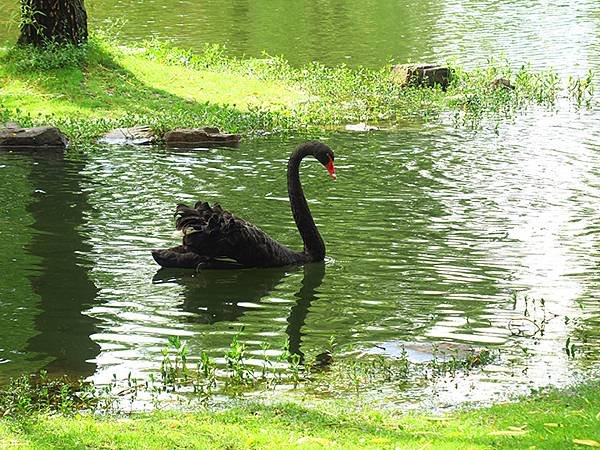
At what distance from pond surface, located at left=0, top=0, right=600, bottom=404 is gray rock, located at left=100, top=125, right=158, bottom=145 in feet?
2.10

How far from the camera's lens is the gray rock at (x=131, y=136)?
62.2 ft

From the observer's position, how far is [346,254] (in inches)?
509

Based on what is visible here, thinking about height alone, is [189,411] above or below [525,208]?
below

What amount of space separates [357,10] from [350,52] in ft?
33.7

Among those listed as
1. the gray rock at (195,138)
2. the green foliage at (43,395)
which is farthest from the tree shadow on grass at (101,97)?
the green foliage at (43,395)

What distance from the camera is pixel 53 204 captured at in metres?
15.1

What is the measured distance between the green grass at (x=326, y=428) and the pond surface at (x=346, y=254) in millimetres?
784

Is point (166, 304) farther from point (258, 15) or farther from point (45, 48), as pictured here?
point (258, 15)

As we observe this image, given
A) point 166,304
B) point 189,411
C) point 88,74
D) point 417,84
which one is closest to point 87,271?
point 166,304

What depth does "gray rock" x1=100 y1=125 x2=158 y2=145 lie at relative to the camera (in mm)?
18969

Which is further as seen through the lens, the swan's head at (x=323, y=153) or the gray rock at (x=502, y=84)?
the gray rock at (x=502, y=84)

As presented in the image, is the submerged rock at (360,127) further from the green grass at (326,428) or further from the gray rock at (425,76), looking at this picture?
the green grass at (326,428)

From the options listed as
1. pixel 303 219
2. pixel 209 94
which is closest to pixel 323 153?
pixel 303 219

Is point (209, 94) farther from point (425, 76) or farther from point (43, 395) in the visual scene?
point (43, 395)
